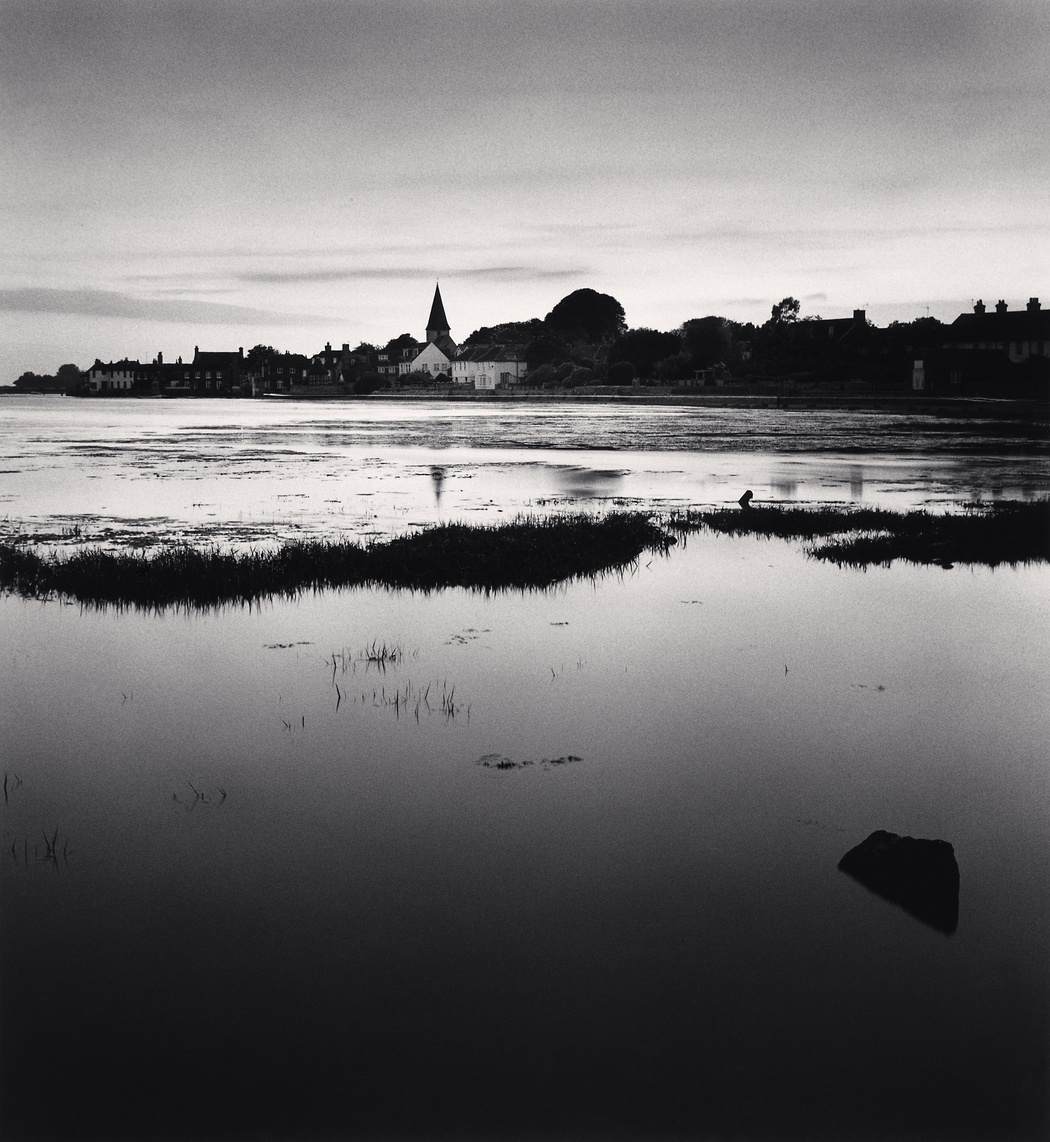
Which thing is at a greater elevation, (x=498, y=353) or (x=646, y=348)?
(x=498, y=353)

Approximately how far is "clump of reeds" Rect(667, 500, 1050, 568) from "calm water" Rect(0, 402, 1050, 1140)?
4061 mm

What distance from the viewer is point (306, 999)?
5785mm

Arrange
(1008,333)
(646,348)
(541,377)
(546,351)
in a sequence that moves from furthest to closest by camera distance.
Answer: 1. (546,351)
2. (541,377)
3. (646,348)
4. (1008,333)

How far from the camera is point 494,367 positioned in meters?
179

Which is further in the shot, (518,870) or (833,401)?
(833,401)

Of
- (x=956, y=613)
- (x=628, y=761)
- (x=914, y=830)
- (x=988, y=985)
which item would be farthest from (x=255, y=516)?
(x=988, y=985)

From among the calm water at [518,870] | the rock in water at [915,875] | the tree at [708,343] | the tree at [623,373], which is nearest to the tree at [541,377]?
the tree at [623,373]

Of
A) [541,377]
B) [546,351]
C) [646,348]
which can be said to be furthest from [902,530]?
[546,351]

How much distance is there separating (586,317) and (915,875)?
184861mm

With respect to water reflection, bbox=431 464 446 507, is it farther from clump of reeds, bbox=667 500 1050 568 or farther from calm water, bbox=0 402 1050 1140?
calm water, bbox=0 402 1050 1140

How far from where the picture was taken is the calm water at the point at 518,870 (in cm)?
528

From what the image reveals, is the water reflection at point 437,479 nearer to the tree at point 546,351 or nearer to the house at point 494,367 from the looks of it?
the tree at point 546,351

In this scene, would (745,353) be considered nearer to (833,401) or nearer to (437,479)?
(833,401)

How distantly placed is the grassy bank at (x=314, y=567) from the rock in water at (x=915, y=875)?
9.80 meters
